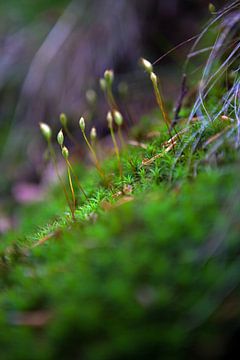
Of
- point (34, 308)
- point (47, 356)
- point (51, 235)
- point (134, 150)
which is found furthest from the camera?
point (134, 150)

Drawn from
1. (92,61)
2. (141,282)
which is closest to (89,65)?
(92,61)

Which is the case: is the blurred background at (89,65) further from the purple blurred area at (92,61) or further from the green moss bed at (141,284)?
the green moss bed at (141,284)

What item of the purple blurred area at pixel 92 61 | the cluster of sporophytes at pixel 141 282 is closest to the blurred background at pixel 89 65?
the purple blurred area at pixel 92 61

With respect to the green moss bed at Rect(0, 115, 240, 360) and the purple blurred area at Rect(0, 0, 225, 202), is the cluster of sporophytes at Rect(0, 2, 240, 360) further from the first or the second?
the purple blurred area at Rect(0, 0, 225, 202)

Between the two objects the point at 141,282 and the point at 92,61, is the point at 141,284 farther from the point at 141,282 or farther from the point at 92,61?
the point at 92,61

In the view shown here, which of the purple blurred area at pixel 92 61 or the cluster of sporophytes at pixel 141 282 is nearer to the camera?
the cluster of sporophytes at pixel 141 282

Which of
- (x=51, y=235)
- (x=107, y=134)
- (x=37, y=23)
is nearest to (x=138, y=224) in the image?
(x=51, y=235)

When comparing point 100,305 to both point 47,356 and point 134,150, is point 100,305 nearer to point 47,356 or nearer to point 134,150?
point 47,356

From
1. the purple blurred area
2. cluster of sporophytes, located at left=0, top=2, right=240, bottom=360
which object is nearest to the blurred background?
the purple blurred area
